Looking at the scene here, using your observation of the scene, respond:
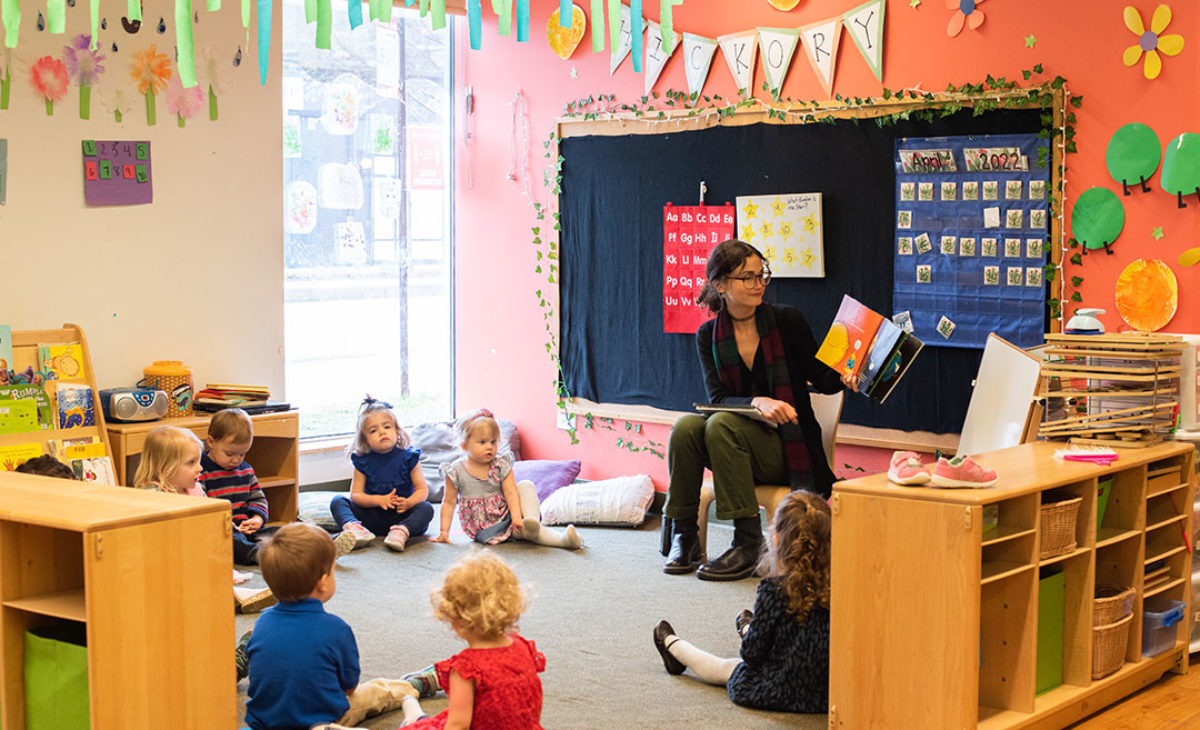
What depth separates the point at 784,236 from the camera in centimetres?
531

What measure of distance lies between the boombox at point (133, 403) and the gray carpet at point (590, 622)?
89cm

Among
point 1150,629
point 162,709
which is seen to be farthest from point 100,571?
point 1150,629

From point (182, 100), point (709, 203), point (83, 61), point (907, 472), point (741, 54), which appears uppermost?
point (741, 54)

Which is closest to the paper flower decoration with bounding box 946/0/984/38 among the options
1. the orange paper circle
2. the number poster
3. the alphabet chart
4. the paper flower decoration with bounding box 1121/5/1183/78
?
the paper flower decoration with bounding box 1121/5/1183/78

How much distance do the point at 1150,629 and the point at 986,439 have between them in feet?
2.88

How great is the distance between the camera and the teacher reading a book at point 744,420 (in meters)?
4.62

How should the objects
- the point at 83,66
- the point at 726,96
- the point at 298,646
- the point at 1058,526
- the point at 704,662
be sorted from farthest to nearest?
1. the point at 726,96
2. the point at 83,66
3. the point at 704,662
4. the point at 1058,526
5. the point at 298,646

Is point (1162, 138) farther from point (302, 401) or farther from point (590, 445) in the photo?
point (302, 401)

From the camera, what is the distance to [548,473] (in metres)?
6.05

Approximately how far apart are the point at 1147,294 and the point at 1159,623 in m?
1.28

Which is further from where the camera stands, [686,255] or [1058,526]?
[686,255]

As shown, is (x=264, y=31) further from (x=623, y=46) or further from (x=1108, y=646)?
(x=623, y=46)

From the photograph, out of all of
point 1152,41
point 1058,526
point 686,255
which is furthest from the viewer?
point 686,255

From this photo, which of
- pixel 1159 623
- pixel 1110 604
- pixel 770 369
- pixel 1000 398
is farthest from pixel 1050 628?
pixel 770 369
